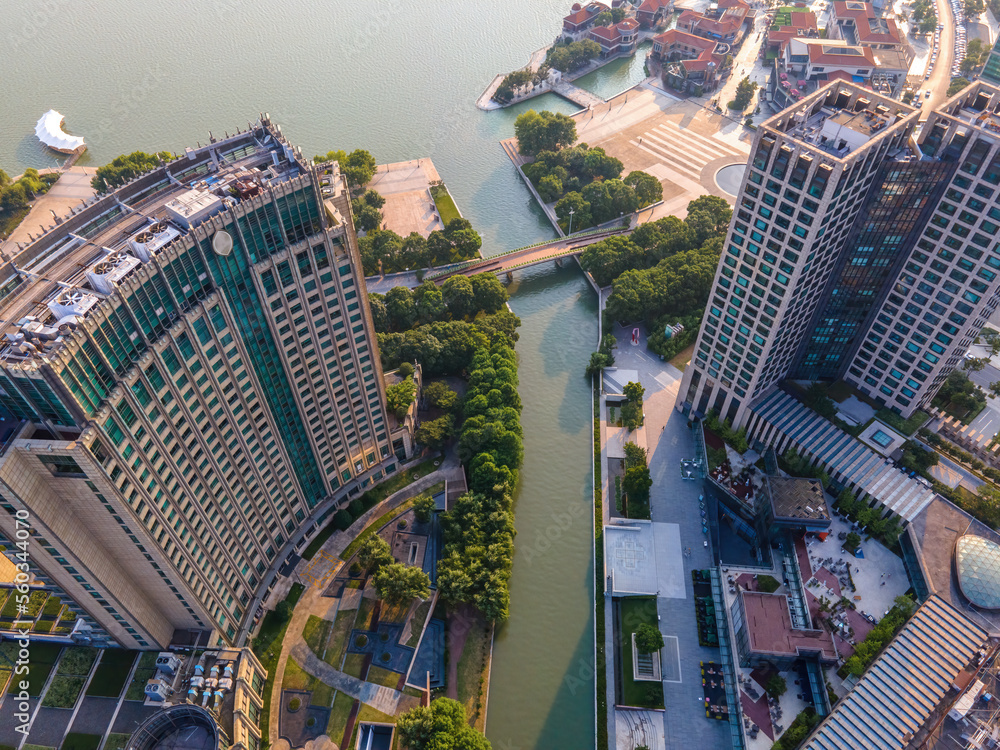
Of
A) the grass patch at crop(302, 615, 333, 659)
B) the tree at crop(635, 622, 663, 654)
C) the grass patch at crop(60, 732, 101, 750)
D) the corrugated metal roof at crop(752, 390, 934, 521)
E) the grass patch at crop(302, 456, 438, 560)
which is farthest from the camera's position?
the grass patch at crop(302, 456, 438, 560)

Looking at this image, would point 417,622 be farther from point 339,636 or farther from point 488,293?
point 488,293

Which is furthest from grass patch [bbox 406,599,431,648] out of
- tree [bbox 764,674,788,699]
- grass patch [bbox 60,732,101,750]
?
tree [bbox 764,674,788,699]

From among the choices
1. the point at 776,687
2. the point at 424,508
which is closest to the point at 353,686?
the point at 424,508

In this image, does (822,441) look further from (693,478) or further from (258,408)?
(258,408)

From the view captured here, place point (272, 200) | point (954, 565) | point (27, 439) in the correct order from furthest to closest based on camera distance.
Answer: point (954, 565)
point (272, 200)
point (27, 439)

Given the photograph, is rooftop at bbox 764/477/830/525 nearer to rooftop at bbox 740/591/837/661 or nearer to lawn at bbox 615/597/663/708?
rooftop at bbox 740/591/837/661

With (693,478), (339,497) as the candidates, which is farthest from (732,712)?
(339,497)

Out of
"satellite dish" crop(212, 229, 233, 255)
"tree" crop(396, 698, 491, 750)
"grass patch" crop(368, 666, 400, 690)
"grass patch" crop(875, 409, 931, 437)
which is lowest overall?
"tree" crop(396, 698, 491, 750)
